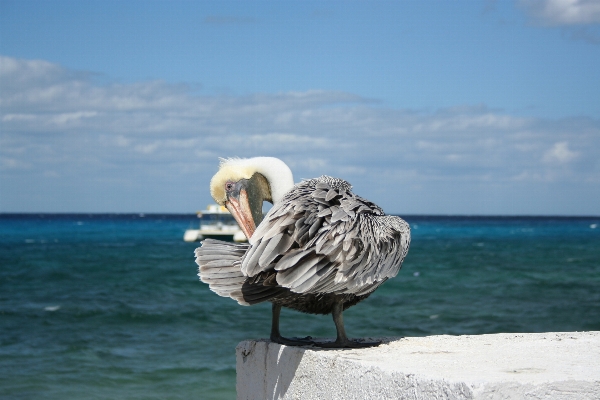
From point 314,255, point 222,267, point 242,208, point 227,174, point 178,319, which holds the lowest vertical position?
point 178,319

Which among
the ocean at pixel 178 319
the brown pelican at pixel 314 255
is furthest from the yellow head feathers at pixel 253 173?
the ocean at pixel 178 319

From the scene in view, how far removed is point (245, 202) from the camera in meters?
5.36

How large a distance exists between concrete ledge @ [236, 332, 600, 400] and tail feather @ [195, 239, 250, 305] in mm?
328

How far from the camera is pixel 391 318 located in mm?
16375

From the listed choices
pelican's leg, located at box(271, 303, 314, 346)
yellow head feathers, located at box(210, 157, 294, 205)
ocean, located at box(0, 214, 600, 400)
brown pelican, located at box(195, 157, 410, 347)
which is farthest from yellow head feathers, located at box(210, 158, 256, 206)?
ocean, located at box(0, 214, 600, 400)

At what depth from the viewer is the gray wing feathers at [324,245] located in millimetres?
3822

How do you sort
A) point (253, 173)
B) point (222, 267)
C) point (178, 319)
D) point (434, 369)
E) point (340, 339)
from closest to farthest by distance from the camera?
point (434, 369) → point (340, 339) → point (222, 267) → point (253, 173) → point (178, 319)

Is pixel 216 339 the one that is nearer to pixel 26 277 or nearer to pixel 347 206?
pixel 347 206

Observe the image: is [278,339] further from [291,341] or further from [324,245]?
[324,245]

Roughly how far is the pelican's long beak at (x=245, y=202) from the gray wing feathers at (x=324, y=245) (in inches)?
41.4

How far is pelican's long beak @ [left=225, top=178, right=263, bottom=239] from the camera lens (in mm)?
5320

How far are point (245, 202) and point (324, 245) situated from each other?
1592 mm

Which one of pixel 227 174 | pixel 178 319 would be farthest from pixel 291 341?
pixel 178 319

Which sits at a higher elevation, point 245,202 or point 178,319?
point 245,202
